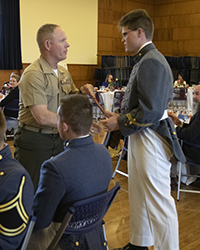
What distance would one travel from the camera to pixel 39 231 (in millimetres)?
1562

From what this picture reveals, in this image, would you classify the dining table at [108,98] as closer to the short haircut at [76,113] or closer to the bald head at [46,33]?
the bald head at [46,33]

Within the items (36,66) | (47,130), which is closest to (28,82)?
(36,66)

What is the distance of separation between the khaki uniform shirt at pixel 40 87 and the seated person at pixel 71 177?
2.47 ft

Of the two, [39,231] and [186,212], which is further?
[186,212]

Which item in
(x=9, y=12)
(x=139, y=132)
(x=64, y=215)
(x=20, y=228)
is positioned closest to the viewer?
(x=20, y=228)

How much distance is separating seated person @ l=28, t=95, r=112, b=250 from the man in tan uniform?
2.42ft

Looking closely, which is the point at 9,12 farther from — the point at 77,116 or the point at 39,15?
the point at 77,116

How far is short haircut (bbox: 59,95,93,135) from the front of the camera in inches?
59.4

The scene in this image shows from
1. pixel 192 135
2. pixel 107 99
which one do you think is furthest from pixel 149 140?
pixel 107 99

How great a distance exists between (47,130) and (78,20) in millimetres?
9929

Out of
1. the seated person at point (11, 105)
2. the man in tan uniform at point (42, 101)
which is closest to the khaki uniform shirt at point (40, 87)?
the man in tan uniform at point (42, 101)

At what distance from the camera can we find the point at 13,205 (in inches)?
49.3

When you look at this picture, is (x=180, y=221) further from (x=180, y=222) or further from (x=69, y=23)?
(x=69, y=23)

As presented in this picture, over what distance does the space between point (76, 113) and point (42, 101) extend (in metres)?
0.80
